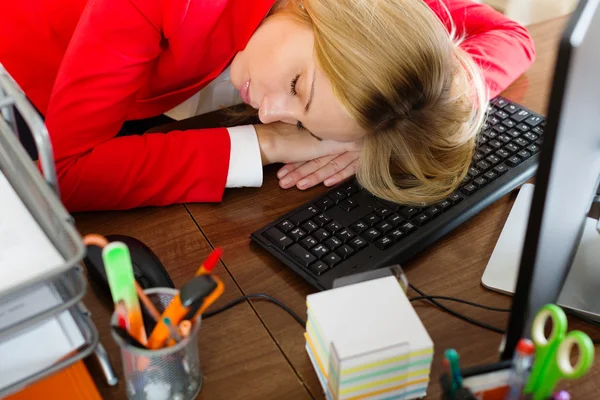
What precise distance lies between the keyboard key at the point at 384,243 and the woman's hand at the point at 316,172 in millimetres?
163

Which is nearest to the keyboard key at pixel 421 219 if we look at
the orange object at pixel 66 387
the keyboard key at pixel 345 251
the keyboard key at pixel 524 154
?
the keyboard key at pixel 345 251

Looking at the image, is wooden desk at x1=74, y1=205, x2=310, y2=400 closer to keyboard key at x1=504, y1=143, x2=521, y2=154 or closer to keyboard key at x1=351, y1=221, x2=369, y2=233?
keyboard key at x1=351, y1=221, x2=369, y2=233

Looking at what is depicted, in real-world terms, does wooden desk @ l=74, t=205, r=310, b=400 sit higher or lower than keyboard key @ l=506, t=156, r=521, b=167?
higher

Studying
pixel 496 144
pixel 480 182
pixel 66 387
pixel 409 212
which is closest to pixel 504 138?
pixel 496 144

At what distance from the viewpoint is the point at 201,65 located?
1.02 meters

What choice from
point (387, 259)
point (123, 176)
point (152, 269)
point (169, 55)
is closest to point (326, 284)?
point (387, 259)

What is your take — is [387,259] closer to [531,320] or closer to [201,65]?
[531,320]

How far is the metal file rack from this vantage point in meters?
0.49

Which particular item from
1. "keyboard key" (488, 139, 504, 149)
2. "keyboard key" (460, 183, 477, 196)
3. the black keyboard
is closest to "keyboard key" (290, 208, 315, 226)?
the black keyboard

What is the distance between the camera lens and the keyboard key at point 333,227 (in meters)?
0.75

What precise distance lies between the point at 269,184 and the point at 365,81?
199mm

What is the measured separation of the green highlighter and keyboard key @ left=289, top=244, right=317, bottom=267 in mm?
225

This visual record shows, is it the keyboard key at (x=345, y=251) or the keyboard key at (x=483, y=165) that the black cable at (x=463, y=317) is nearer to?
the keyboard key at (x=345, y=251)

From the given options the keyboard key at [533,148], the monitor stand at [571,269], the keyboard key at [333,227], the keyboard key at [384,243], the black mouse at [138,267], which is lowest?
the monitor stand at [571,269]
